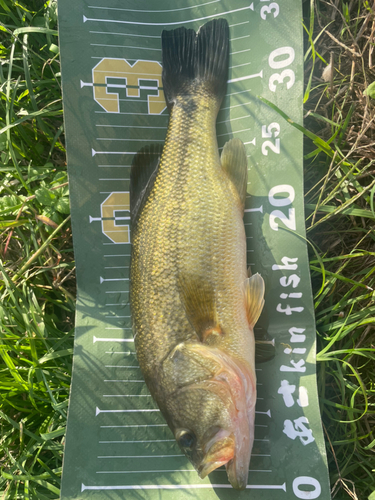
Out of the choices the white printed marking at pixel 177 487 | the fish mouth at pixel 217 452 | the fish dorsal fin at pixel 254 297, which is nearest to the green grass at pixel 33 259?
the white printed marking at pixel 177 487

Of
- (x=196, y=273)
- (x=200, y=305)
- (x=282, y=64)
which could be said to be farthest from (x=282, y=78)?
(x=200, y=305)

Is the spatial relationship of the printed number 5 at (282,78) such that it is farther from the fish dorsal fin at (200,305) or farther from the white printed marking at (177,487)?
the white printed marking at (177,487)

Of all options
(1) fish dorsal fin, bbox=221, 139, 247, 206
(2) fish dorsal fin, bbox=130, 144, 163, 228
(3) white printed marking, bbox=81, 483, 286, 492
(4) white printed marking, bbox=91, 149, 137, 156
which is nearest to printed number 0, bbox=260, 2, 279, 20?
(1) fish dorsal fin, bbox=221, 139, 247, 206

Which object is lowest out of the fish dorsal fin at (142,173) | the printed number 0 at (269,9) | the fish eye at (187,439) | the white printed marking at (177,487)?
the white printed marking at (177,487)

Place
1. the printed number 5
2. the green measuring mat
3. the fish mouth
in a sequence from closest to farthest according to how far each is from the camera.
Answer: the fish mouth < the green measuring mat < the printed number 5

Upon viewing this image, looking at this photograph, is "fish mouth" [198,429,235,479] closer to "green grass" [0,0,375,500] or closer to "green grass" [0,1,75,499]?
"green grass" [0,0,375,500]

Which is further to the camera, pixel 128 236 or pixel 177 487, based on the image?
pixel 128 236

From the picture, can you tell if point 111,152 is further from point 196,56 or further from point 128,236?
point 196,56
